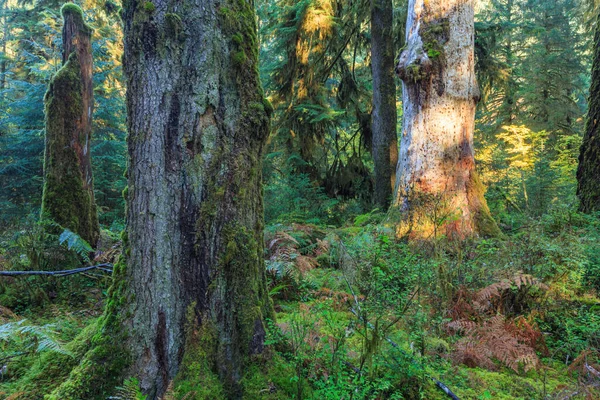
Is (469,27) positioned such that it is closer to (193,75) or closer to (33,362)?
(193,75)

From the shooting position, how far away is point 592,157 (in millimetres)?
5996

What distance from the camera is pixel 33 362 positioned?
7.74ft

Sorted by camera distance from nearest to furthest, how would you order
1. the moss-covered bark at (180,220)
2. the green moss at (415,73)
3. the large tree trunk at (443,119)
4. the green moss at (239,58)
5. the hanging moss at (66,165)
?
1. the moss-covered bark at (180,220)
2. the green moss at (239,58)
3. the large tree trunk at (443,119)
4. the green moss at (415,73)
5. the hanging moss at (66,165)

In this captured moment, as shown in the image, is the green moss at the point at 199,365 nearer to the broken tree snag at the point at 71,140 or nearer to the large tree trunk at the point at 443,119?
the large tree trunk at the point at 443,119

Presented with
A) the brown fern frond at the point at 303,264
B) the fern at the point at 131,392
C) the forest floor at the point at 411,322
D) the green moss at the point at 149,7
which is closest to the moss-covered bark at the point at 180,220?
the green moss at the point at 149,7

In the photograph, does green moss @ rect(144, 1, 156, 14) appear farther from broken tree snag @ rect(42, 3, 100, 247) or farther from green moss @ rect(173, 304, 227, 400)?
broken tree snag @ rect(42, 3, 100, 247)

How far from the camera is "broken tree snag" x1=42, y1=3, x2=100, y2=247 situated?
5.72 metres

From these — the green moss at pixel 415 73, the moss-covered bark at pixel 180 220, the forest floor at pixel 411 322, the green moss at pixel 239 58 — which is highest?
the green moss at pixel 415 73

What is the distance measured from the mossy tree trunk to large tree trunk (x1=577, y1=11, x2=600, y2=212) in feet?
20.3

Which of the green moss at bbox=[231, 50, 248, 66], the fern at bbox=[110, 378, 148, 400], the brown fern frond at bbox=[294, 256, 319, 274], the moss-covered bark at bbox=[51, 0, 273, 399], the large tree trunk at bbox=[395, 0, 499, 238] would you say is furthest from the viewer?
the large tree trunk at bbox=[395, 0, 499, 238]

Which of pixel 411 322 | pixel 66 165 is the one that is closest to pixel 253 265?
pixel 411 322

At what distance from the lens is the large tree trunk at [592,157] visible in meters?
5.79

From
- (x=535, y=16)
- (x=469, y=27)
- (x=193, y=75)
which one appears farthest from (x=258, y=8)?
(x=535, y=16)

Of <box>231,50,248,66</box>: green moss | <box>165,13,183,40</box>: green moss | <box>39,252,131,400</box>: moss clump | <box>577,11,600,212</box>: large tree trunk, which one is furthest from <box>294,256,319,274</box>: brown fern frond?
<box>577,11,600,212</box>: large tree trunk
